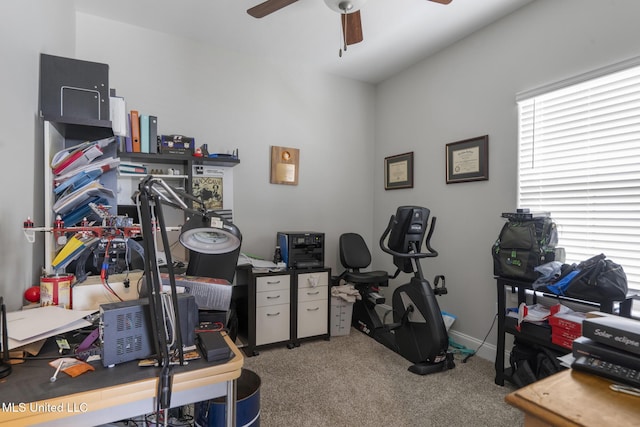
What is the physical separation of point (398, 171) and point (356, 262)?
1.11m

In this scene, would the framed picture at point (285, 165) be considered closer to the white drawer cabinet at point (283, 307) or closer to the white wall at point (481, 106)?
the white drawer cabinet at point (283, 307)

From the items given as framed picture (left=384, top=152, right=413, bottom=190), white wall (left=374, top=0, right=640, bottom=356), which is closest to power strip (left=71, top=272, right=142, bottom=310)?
white wall (left=374, top=0, right=640, bottom=356)

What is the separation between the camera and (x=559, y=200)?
2379 millimetres

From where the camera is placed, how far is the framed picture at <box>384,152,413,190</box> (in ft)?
11.7

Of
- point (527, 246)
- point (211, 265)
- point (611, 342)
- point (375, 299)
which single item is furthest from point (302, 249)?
point (611, 342)

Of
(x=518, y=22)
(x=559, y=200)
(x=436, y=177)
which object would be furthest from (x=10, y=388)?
(x=518, y=22)

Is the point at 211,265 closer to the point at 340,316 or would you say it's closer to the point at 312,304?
the point at 312,304

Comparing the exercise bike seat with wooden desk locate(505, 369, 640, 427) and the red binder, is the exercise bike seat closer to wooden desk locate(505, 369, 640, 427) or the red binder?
the red binder

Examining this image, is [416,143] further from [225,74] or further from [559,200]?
[225,74]

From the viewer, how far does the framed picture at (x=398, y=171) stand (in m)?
3.58

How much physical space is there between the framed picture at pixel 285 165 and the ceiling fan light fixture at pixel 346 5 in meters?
1.62

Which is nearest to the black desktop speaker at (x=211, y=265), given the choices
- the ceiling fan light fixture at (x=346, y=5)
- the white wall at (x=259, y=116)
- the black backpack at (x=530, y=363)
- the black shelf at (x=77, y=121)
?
the black shelf at (x=77, y=121)

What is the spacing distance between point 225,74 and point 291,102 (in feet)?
Answer: 2.37

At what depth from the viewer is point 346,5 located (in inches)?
81.4
